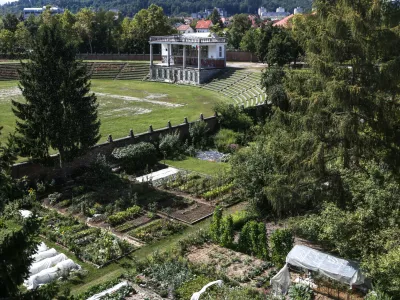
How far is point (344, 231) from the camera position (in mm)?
14070

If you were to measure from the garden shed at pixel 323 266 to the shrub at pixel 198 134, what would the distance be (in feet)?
55.5

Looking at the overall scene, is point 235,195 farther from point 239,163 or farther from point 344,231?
point 344,231

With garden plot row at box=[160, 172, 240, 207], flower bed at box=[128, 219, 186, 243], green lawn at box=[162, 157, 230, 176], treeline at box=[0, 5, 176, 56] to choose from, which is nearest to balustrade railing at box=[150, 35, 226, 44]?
treeline at box=[0, 5, 176, 56]

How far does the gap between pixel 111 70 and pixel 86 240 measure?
171 feet

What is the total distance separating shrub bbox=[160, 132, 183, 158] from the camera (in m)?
29.2

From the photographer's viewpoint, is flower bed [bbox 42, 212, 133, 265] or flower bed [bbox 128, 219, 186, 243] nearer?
flower bed [bbox 42, 212, 133, 265]

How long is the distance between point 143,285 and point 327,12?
12436 mm

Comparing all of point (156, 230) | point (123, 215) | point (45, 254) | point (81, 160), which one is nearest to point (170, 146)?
point (81, 160)

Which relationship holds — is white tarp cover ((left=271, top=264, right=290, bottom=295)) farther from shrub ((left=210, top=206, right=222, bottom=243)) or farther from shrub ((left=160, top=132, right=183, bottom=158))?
shrub ((left=160, top=132, right=183, bottom=158))

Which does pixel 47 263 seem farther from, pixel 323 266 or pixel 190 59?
pixel 190 59

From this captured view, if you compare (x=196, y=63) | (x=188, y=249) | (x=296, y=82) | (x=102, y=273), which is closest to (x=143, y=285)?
(x=102, y=273)

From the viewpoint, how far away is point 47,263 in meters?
15.7

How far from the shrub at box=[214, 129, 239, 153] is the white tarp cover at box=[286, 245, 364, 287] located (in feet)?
50.8

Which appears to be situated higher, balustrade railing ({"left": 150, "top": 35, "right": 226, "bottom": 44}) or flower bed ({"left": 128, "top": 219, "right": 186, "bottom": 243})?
balustrade railing ({"left": 150, "top": 35, "right": 226, "bottom": 44})
